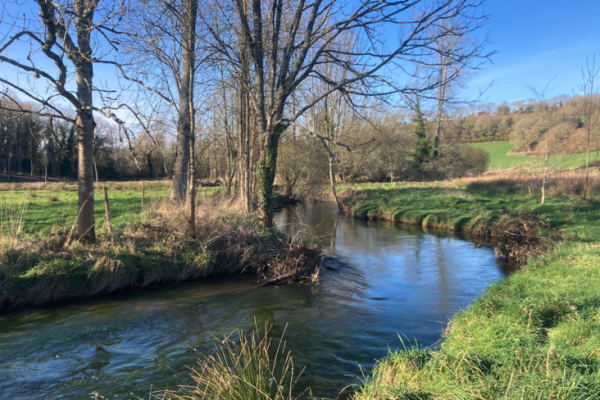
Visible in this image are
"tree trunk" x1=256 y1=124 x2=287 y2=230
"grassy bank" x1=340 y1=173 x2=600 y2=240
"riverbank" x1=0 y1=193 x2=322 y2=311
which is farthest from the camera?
"grassy bank" x1=340 y1=173 x2=600 y2=240

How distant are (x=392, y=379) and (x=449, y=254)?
870 cm

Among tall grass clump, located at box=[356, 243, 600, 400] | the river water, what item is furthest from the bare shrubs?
tall grass clump, located at box=[356, 243, 600, 400]

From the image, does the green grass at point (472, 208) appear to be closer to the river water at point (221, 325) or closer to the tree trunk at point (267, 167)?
the river water at point (221, 325)

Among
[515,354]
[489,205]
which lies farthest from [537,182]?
[515,354]

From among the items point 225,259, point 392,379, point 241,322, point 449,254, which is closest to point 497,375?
point 392,379

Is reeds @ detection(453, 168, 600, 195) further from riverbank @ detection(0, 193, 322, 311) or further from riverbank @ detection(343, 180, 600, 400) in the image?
riverbank @ detection(0, 193, 322, 311)

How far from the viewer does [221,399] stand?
3.06m

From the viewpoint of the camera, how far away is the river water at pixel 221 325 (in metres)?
4.68

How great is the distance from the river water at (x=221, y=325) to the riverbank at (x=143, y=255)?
1.23ft

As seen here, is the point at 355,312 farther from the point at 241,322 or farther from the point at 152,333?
the point at 152,333

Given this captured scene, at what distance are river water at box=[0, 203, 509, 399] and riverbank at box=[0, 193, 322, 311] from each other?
37 cm

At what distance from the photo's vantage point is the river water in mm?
4680

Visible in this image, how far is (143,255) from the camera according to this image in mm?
8438

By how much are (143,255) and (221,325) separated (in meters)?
3.21
